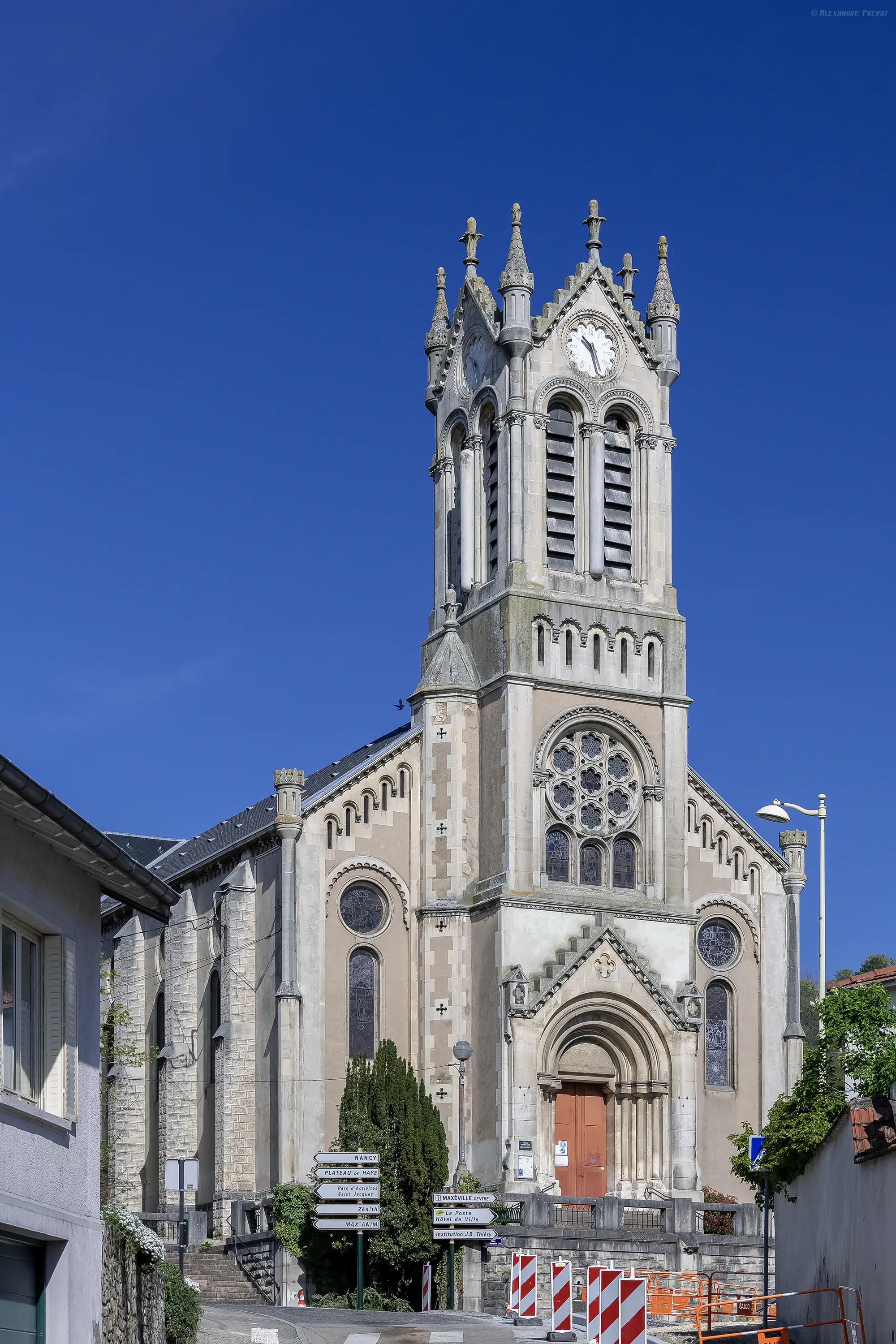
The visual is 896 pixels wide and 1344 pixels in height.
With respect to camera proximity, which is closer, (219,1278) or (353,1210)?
(353,1210)

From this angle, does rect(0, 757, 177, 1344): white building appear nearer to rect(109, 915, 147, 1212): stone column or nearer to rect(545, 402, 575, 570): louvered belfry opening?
rect(545, 402, 575, 570): louvered belfry opening

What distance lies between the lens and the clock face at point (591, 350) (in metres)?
56.6

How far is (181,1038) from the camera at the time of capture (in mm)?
58438

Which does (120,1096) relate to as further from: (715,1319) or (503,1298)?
(715,1319)

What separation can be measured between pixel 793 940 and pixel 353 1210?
67.4 feet

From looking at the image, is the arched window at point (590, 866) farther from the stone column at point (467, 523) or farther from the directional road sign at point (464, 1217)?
the directional road sign at point (464, 1217)

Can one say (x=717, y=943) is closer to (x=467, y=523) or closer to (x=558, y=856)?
(x=558, y=856)

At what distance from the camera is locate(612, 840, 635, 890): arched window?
54.1m

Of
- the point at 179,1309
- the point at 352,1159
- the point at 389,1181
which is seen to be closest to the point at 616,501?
the point at 389,1181

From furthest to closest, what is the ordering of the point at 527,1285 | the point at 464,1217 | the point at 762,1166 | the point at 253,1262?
the point at 253,1262 < the point at 464,1217 < the point at 762,1166 < the point at 527,1285

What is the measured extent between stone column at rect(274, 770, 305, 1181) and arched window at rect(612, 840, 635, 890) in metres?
7.86

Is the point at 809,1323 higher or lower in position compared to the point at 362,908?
lower

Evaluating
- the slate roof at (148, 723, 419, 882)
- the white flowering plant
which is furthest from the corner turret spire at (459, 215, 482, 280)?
the white flowering plant

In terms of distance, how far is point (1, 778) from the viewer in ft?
52.3
